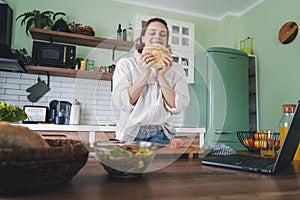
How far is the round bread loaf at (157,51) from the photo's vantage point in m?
0.90

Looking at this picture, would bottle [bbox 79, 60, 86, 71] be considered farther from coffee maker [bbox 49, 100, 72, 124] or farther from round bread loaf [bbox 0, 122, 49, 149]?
round bread loaf [bbox 0, 122, 49, 149]

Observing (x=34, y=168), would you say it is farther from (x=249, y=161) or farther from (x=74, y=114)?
(x=74, y=114)

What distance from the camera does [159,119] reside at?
3.73 feet

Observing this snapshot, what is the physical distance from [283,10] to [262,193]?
2973 millimetres

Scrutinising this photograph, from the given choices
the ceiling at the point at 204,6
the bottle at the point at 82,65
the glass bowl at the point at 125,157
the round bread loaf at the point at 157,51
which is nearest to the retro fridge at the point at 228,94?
the ceiling at the point at 204,6

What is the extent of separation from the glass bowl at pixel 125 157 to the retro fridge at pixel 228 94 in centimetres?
234

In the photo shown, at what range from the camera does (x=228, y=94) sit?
9.93ft

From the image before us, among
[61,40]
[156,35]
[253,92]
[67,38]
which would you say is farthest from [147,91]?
[253,92]

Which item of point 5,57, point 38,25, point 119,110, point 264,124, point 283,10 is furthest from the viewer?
point 264,124

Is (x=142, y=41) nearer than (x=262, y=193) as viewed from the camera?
No

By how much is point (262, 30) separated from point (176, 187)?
10.4ft

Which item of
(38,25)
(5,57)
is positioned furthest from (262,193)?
(38,25)

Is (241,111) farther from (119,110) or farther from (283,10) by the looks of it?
(119,110)

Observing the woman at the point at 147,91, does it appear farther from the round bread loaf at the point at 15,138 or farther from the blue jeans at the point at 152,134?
the round bread loaf at the point at 15,138
